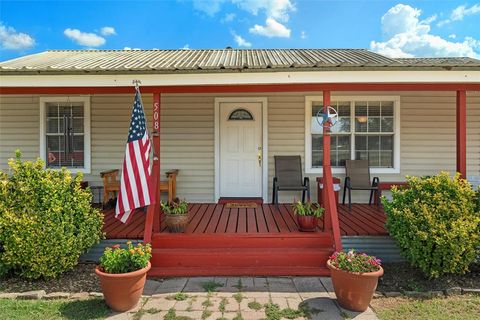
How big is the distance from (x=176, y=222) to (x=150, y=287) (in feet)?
2.72

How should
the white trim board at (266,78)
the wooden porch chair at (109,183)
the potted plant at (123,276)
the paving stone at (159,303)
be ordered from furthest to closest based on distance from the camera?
the wooden porch chair at (109,183) < the white trim board at (266,78) < the paving stone at (159,303) < the potted plant at (123,276)

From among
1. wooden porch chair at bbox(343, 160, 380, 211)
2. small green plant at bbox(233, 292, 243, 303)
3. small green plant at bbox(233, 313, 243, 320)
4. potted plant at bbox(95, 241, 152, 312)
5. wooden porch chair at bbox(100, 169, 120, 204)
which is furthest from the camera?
wooden porch chair at bbox(343, 160, 380, 211)

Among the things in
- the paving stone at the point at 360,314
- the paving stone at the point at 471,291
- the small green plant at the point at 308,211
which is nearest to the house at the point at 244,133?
the small green plant at the point at 308,211

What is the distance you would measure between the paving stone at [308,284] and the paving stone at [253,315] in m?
0.63

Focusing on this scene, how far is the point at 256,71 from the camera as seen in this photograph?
11.9 ft

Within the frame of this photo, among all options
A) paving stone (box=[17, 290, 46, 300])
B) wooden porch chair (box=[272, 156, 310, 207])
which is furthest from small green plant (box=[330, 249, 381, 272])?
paving stone (box=[17, 290, 46, 300])

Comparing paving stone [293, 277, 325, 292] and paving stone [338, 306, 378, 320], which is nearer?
paving stone [338, 306, 378, 320]

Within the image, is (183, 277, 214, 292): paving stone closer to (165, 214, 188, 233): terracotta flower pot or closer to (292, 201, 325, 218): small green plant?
(165, 214, 188, 233): terracotta flower pot

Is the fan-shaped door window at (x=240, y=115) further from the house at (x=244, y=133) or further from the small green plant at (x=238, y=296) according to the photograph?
the small green plant at (x=238, y=296)

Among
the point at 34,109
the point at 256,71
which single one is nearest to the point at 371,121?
the point at 256,71

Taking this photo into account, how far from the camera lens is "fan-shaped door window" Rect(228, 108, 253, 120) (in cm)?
585

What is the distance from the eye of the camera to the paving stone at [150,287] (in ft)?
10.4

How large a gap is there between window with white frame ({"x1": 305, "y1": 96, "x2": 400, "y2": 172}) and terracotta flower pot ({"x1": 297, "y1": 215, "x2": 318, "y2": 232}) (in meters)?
2.07

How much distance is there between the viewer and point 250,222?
4391mm
